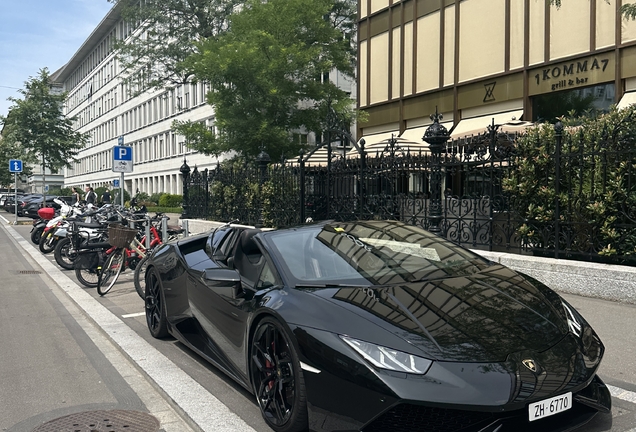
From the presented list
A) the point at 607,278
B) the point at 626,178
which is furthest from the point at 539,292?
the point at 626,178

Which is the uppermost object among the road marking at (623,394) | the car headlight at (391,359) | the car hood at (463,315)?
the car hood at (463,315)

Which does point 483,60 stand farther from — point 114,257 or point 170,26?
point 170,26

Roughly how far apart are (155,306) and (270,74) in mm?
13715

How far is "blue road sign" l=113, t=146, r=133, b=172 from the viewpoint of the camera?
15828 millimetres

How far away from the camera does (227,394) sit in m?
4.53

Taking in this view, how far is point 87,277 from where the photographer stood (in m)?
10.3

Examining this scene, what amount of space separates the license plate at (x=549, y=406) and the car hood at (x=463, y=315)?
263 mm

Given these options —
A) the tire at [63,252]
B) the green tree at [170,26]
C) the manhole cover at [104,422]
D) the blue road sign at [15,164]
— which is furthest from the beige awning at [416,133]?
the blue road sign at [15,164]

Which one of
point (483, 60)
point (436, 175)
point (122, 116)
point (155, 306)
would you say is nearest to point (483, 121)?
point (483, 60)

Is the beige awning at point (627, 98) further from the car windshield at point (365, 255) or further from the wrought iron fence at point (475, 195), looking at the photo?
the car windshield at point (365, 255)

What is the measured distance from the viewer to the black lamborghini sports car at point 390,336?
287cm

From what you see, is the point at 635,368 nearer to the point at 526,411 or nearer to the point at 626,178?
the point at 526,411

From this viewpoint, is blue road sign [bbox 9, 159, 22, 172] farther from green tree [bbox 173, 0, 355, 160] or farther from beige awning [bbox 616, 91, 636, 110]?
beige awning [bbox 616, 91, 636, 110]

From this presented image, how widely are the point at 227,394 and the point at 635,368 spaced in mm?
3259
